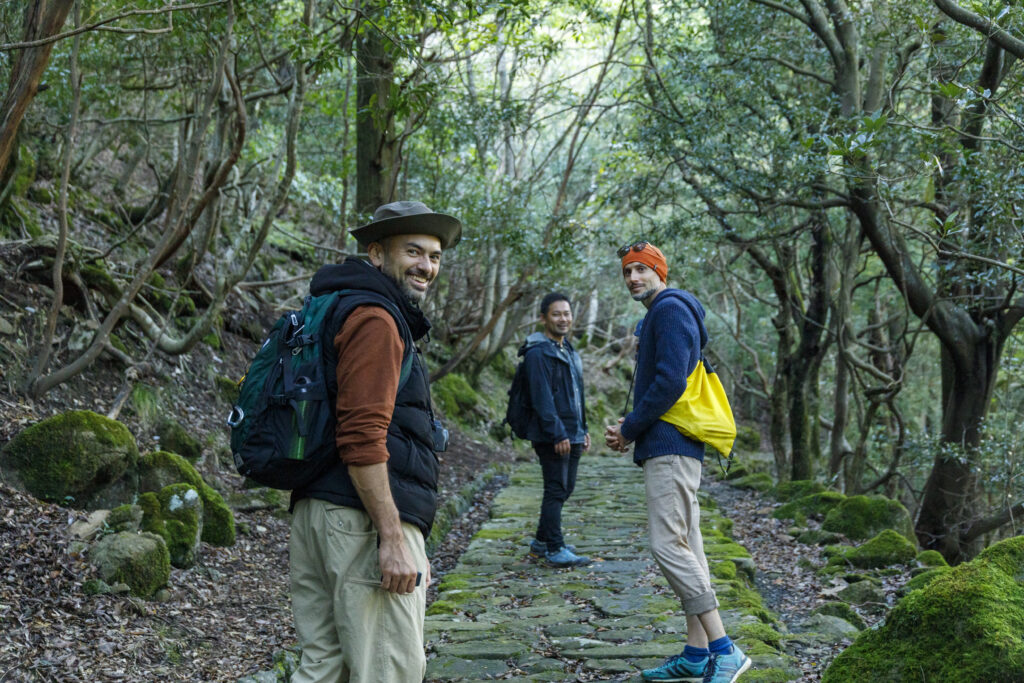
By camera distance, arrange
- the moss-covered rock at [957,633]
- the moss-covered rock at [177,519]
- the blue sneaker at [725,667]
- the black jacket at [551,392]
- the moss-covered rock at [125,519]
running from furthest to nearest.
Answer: the black jacket at [551,392], the moss-covered rock at [177,519], the moss-covered rock at [125,519], the blue sneaker at [725,667], the moss-covered rock at [957,633]

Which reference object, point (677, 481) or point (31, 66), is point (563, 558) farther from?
point (31, 66)

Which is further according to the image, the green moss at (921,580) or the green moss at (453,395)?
the green moss at (453,395)

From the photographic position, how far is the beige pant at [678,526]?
14.3 feet

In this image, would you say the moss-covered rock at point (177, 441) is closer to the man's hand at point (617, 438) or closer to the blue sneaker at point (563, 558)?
the blue sneaker at point (563, 558)

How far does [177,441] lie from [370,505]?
6243mm

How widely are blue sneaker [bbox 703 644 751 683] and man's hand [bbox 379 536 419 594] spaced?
2.14 meters

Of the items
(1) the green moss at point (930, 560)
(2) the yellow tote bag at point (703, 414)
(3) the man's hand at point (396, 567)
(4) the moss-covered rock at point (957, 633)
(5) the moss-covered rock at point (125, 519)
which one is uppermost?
(2) the yellow tote bag at point (703, 414)

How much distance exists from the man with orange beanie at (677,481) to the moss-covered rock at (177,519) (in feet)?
11.6

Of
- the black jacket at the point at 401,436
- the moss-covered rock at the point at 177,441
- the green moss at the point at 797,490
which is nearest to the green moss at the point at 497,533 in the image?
the moss-covered rock at the point at 177,441

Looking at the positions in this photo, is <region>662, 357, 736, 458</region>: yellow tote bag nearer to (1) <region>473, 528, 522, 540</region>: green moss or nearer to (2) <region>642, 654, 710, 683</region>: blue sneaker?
(2) <region>642, 654, 710, 683</region>: blue sneaker

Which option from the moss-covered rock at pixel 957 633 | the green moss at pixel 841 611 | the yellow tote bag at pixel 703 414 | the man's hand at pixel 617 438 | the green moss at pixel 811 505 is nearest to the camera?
the moss-covered rock at pixel 957 633

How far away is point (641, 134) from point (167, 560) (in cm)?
855

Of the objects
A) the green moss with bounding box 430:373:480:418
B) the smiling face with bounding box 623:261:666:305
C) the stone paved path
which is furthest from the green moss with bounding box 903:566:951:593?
the green moss with bounding box 430:373:480:418

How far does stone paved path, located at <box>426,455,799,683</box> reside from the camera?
→ 5105 mm
